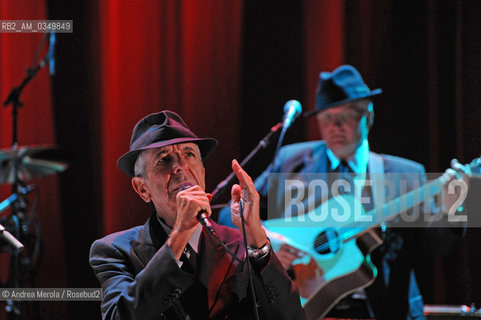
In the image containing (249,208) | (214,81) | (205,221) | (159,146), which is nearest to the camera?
(205,221)

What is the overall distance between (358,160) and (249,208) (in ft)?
4.94

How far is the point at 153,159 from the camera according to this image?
6.43ft

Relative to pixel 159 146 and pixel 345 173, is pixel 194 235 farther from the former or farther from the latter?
pixel 345 173

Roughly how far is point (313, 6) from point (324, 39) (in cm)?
22

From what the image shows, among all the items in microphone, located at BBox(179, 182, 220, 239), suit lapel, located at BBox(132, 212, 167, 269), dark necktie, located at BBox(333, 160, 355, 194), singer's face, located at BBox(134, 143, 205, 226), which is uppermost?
singer's face, located at BBox(134, 143, 205, 226)

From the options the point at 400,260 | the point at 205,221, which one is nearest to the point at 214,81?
the point at 400,260

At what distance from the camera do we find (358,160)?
3098 millimetres

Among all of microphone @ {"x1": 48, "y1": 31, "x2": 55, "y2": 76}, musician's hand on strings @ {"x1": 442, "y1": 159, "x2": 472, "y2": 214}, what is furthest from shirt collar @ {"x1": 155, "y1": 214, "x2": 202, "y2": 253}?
microphone @ {"x1": 48, "y1": 31, "x2": 55, "y2": 76}

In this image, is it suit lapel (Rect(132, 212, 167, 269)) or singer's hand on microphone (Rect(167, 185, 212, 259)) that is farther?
suit lapel (Rect(132, 212, 167, 269))

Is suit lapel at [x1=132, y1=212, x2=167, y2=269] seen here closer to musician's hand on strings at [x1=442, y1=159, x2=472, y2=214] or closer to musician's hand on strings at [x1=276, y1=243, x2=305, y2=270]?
musician's hand on strings at [x1=276, y1=243, x2=305, y2=270]

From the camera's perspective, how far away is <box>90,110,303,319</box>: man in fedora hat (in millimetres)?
1688

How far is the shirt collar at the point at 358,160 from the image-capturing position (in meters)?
3.08

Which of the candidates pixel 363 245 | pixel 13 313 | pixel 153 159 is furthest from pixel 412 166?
pixel 13 313

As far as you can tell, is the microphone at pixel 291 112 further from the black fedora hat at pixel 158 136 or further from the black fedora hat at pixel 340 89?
the black fedora hat at pixel 158 136
